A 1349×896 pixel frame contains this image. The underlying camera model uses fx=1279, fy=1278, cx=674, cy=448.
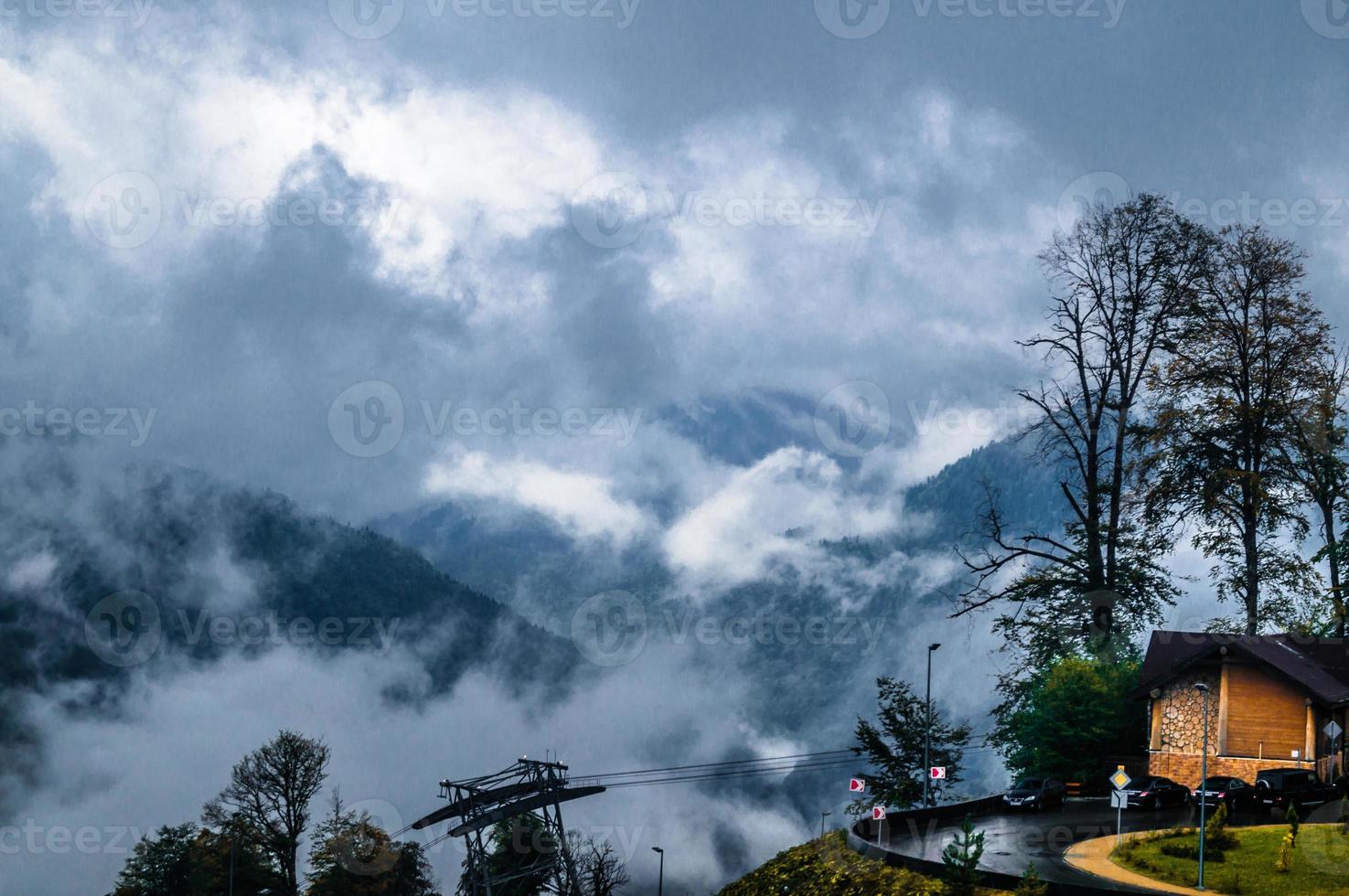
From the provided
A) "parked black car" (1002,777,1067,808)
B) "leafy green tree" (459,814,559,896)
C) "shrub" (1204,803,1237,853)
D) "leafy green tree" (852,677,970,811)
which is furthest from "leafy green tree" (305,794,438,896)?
"shrub" (1204,803,1237,853)

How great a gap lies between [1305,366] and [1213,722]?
16142 millimetres

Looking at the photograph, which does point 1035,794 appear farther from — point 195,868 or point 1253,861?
point 195,868

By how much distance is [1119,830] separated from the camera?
123 feet

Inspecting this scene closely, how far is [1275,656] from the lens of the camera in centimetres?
5088

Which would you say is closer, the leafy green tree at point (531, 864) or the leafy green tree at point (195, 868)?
the leafy green tree at point (531, 864)

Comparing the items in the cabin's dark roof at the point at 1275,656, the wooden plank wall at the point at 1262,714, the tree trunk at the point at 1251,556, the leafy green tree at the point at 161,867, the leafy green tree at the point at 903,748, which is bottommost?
the leafy green tree at the point at 161,867

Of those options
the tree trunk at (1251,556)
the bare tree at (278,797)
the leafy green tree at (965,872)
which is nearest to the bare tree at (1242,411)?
the tree trunk at (1251,556)

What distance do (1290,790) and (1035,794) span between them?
8.55 metres

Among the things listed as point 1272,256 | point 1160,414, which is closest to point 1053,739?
point 1160,414

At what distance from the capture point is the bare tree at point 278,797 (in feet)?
287

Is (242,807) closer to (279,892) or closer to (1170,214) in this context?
(279,892)

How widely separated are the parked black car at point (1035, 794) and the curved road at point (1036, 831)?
1.33 ft

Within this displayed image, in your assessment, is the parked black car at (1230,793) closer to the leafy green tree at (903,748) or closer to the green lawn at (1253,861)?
the green lawn at (1253,861)

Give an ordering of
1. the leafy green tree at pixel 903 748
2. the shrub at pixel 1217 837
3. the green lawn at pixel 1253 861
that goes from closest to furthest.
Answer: the green lawn at pixel 1253 861 < the shrub at pixel 1217 837 < the leafy green tree at pixel 903 748
